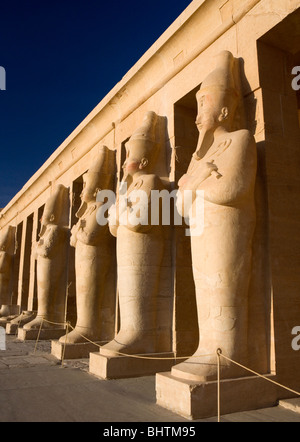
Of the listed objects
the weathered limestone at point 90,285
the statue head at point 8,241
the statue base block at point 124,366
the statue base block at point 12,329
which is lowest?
the statue base block at point 12,329

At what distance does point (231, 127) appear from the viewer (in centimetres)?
396

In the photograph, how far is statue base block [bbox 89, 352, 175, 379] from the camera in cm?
430

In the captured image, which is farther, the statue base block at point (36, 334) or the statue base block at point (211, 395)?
the statue base block at point (36, 334)

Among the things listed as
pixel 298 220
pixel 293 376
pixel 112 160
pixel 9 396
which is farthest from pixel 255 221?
pixel 112 160

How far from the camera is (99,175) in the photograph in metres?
6.47


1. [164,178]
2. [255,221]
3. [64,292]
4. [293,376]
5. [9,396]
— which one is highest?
[164,178]

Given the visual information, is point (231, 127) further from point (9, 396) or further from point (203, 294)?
point (9, 396)

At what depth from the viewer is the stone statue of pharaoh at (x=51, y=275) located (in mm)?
7957

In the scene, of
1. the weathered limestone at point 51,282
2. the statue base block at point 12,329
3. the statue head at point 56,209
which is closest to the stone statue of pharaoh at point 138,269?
the weathered limestone at point 51,282

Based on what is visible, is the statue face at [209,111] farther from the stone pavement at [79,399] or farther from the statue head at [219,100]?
the stone pavement at [79,399]

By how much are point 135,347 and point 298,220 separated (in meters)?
2.17

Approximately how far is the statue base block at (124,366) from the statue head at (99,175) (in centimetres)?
266

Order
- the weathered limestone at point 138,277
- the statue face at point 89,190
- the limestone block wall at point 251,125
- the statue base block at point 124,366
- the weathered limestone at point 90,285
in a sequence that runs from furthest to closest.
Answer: the statue face at point 89,190
the weathered limestone at point 90,285
the weathered limestone at point 138,277
the statue base block at point 124,366
the limestone block wall at point 251,125
